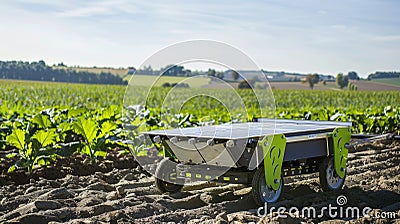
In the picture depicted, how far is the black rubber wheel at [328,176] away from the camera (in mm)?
6980

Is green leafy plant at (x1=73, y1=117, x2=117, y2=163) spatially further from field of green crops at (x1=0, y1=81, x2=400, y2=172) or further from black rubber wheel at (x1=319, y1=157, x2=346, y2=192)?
black rubber wheel at (x1=319, y1=157, x2=346, y2=192)

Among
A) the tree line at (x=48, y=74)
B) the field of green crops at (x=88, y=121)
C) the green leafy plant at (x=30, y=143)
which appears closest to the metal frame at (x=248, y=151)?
the field of green crops at (x=88, y=121)

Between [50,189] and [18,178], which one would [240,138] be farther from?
[18,178]

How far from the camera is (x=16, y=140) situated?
7660 millimetres

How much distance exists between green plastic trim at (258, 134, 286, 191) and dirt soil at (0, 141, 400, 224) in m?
0.30

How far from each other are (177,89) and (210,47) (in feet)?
3.96

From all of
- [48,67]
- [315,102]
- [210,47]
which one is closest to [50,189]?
[210,47]

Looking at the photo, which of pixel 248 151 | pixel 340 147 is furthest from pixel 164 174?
pixel 340 147

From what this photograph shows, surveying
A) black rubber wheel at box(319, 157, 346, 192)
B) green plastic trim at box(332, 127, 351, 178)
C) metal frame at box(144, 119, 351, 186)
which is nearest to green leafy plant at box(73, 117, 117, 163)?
metal frame at box(144, 119, 351, 186)

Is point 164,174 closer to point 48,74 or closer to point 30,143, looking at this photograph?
point 30,143

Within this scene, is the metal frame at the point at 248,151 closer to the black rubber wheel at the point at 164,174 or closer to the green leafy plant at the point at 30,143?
the black rubber wheel at the point at 164,174

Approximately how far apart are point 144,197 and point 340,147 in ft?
8.51

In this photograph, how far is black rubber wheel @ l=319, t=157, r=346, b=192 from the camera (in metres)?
6.98

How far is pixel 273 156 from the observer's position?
5996 millimetres
